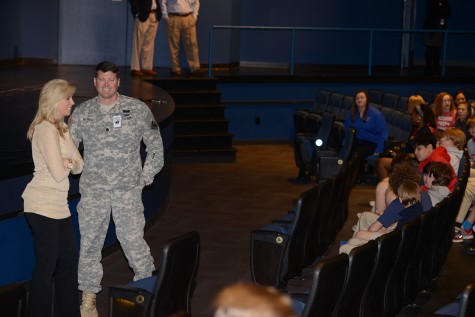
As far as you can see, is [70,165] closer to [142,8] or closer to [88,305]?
[88,305]

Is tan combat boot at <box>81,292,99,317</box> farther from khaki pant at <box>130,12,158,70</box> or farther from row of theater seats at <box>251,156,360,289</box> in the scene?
khaki pant at <box>130,12,158,70</box>

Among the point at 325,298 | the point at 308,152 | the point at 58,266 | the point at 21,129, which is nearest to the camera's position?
the point at 325,298

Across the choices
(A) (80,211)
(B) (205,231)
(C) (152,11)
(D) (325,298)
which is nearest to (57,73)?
(C) (152,11)

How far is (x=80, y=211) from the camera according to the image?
18.3 ft

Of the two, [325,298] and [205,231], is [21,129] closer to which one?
[205,231]

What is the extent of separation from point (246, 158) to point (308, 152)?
2025 mm

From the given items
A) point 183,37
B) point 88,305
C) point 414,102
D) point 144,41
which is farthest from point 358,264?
point 183,37

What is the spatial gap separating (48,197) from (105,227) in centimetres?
73

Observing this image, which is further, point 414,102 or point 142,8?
point 142,8

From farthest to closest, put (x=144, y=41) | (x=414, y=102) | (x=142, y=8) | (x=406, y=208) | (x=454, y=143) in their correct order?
(x=144, y=41)
(x=142, y=8)
(x=414, y=102)
(x=454, y=143)
(x=406, y=208)

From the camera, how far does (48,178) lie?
4.98m

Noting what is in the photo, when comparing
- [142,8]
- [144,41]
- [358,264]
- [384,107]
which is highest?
[142,8]

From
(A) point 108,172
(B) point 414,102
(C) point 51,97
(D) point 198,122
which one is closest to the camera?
(C) point 51,97

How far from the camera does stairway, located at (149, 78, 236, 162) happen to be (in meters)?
11.9
